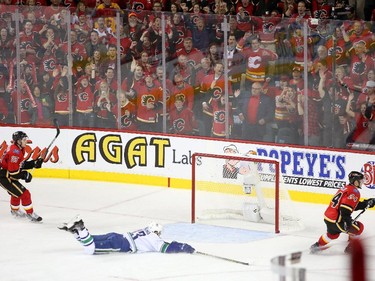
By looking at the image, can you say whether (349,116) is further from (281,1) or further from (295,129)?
(281,1)

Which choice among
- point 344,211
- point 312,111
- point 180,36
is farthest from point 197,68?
point 344,211

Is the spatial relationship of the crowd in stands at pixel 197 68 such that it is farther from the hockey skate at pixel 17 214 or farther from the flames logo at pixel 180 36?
the hockey skate at pixel 17 214

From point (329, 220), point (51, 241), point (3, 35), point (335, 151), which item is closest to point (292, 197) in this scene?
point (335, 151)

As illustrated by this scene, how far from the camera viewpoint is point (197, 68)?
11.8m

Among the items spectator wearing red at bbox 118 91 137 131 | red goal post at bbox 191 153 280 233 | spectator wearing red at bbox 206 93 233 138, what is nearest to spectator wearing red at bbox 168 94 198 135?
spectator wearing red at bbox 206 93 233 138

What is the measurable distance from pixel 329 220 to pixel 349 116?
241cm

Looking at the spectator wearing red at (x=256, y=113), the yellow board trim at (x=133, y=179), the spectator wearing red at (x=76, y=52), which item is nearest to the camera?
the yellow board trim at (x=133, y=179)

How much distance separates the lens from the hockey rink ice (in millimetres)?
8016

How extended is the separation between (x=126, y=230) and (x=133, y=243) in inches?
44.6

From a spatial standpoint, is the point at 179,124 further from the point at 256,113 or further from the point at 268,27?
the point at 268,27

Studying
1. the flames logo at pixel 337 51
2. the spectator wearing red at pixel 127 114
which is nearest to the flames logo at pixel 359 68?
the flames logo at pixel 337 51

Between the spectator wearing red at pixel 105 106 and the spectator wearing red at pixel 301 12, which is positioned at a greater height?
the spectator wearing red at pixel 301 12

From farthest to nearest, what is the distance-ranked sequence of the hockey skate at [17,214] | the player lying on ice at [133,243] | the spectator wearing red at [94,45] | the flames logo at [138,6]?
the flames logo at [138,6] < the spectator wearing red at [94,45] < the hockey skate at [17,214] < the player lying on ice at [133,243]

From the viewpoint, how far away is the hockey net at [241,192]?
9.69 m
